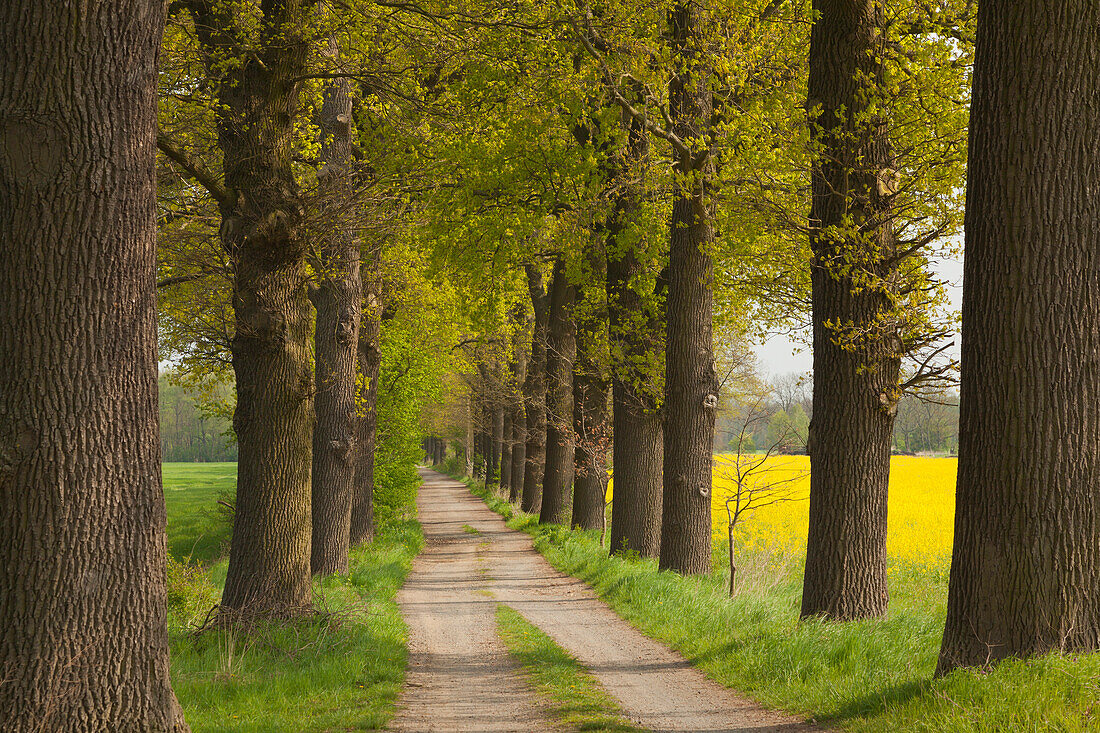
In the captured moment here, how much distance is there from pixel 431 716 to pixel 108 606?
3.04m

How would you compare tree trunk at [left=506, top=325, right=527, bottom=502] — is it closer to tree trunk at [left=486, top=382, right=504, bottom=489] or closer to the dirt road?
tree trunk at [left=486, top=382, right=504, bottom=489]

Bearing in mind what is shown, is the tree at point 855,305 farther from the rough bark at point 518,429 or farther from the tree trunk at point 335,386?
the rough bark at point 518,429

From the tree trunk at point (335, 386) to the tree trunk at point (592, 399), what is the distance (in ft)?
16.1

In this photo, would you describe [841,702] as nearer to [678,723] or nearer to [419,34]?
[678,723]

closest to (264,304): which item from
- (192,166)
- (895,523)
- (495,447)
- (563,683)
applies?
(192,166)

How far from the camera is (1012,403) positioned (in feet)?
17.7

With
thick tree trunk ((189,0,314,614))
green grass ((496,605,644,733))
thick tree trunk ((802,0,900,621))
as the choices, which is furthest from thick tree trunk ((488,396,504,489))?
thick tree trunk ((802,0,900,621))

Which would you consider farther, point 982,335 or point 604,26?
point 604,26

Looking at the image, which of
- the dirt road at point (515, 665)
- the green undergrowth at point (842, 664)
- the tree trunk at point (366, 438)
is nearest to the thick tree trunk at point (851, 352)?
the green undergrowth at point (842, 664)

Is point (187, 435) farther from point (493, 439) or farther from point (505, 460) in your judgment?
point (505, 460)

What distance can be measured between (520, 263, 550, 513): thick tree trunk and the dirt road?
8572 millimetres

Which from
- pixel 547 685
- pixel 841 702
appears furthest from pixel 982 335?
pixel 547 685

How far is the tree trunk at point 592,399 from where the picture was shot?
17.3 m

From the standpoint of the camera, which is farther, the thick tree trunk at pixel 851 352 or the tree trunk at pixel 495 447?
the tree trunk at pixel 495 447
